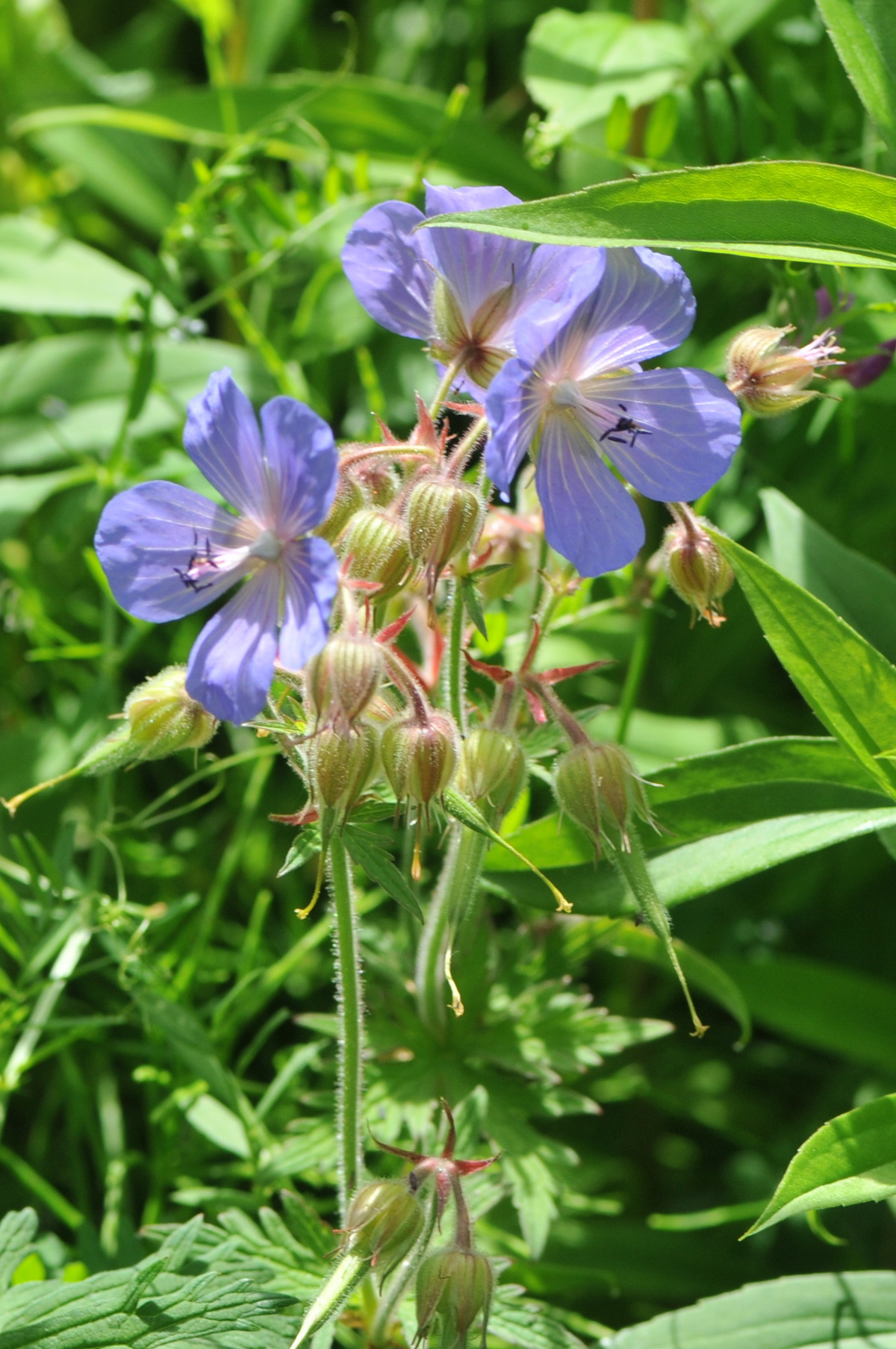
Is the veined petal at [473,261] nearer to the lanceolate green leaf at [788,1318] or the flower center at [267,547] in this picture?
the flower center at [267,547]

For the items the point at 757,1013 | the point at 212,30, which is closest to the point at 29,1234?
the point at 757,1013

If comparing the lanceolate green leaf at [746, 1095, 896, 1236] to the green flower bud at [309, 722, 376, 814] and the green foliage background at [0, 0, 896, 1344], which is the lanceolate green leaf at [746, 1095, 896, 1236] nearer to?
the green foliage background at [0, 0, 896, 1344]

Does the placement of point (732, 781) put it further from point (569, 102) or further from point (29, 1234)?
point (569, 102)

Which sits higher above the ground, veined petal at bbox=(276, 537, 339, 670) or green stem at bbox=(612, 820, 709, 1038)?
veined petal at bbox=(276, 537, 339, 670)

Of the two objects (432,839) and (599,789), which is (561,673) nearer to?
(599,789)

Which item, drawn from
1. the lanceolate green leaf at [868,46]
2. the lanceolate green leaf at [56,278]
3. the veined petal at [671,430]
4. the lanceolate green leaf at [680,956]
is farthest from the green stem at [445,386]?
the lanceolate green leaf at [56,278]

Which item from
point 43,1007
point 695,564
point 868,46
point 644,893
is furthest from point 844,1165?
point 868,46

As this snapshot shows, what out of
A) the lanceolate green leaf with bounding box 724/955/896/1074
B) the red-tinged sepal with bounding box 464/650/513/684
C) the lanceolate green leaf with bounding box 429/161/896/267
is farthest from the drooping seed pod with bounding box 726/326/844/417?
the lanceolate green leaf with bounding box 724/955/896/1074
